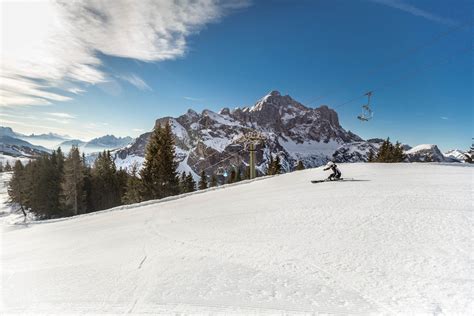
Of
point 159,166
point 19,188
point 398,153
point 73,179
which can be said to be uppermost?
point 398,153

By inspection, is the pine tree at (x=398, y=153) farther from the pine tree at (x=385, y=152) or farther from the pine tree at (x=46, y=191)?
the pine tree at (x=46, y=191)

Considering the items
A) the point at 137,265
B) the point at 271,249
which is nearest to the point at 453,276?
the point at 271,249

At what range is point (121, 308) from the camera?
476 cm

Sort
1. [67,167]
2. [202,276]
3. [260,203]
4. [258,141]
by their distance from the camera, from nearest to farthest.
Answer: [202,276] < [260,203] < [258,141] < [67,167]

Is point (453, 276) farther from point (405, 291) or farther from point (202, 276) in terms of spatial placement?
point (202, 276)

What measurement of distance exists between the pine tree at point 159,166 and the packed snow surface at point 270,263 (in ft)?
59.1

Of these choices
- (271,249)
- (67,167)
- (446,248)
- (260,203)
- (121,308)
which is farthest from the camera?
(67,167)

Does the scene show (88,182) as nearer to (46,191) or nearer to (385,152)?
(46,191)

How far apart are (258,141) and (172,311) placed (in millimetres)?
26513

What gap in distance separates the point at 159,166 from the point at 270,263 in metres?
25.0

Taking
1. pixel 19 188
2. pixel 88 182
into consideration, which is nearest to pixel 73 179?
pixel 88 182

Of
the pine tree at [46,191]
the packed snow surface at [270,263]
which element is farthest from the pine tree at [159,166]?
the pine tree at [46,191]

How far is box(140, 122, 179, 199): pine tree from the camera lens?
29172mm

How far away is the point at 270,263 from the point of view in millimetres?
6137
